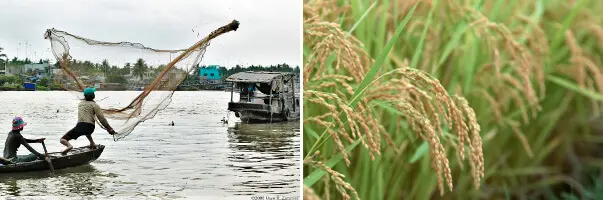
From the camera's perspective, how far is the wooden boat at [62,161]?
7.45ft

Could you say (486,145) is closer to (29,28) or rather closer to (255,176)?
(255,176)

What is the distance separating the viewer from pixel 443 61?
7.83ft

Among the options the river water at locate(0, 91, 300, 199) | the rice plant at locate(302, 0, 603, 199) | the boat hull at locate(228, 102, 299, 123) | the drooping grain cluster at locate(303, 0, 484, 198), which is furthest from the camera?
the boat hull at locate(228, 102, 299, 123)

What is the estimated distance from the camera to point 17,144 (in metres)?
2.29

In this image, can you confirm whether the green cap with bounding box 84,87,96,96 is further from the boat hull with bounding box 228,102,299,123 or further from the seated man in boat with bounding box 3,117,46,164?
the boat hull with bounding box 228,102,299,123

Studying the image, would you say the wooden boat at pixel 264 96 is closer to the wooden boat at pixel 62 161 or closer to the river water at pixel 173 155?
the river water at pixel 173 155

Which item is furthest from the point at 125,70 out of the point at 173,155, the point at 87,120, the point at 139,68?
the point at 173,155

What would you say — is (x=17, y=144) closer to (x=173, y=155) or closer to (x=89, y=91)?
(x=89, y=91)

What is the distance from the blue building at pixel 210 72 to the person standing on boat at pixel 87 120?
0.37 meters

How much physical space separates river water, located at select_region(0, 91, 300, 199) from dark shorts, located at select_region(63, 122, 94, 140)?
19 mm

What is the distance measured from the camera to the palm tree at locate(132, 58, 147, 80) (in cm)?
237

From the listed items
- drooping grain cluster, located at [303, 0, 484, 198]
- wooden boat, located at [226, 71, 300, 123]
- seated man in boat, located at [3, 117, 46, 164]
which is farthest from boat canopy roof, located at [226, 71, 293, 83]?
seated man in boat, located at [3, 117, 46, 164]

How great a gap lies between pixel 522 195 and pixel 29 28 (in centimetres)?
185

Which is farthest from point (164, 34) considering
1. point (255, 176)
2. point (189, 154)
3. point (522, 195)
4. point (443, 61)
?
point (522, 195)
